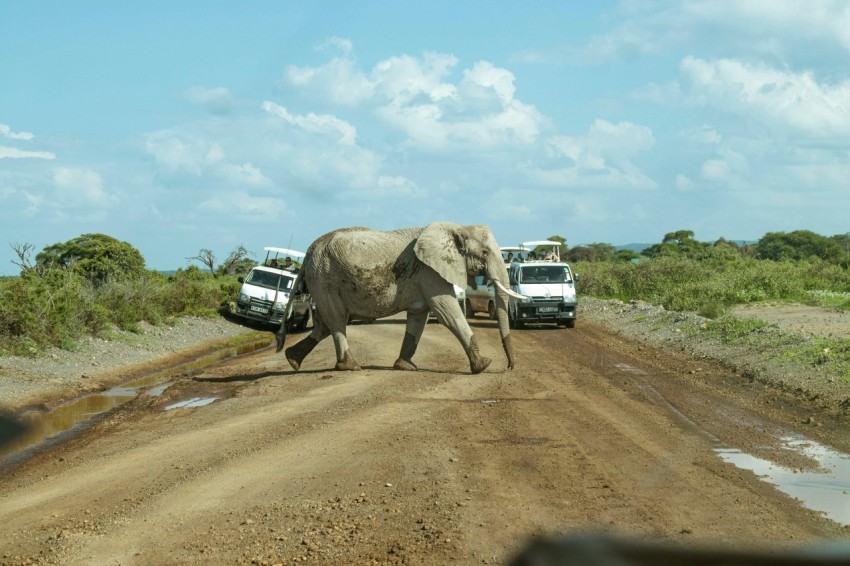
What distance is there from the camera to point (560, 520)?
24.1 ft

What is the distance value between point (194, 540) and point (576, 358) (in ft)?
47.4

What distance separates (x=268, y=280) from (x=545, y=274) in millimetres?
9512

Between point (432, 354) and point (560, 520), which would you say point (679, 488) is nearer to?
point (560, 520)

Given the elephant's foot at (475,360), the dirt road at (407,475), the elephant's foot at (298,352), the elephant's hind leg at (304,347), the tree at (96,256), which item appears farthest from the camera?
the tree at (96,256)

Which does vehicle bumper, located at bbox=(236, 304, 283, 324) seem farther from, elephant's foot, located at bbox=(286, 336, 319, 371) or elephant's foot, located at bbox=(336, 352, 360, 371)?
elephant's foot, located at bbox=(336, 352, 360, 371)

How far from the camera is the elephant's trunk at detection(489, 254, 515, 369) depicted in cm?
1794

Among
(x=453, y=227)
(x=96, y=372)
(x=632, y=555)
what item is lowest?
(x=96, y=372)

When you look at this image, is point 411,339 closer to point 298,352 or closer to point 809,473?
point 298,352

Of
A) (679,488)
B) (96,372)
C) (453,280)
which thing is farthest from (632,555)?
(96,372)

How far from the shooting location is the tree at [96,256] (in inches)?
1793

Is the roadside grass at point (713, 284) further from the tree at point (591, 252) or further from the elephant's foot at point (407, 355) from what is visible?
the tree at point (591, 252)

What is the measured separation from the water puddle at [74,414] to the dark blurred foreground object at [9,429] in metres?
0.08

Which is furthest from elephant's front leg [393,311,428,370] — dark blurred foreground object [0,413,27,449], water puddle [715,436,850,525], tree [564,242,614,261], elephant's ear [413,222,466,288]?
tree [564,242,614,261]

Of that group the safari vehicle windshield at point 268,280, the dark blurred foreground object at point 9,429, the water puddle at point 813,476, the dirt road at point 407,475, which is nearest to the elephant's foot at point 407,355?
the dirt road at point 407,475
